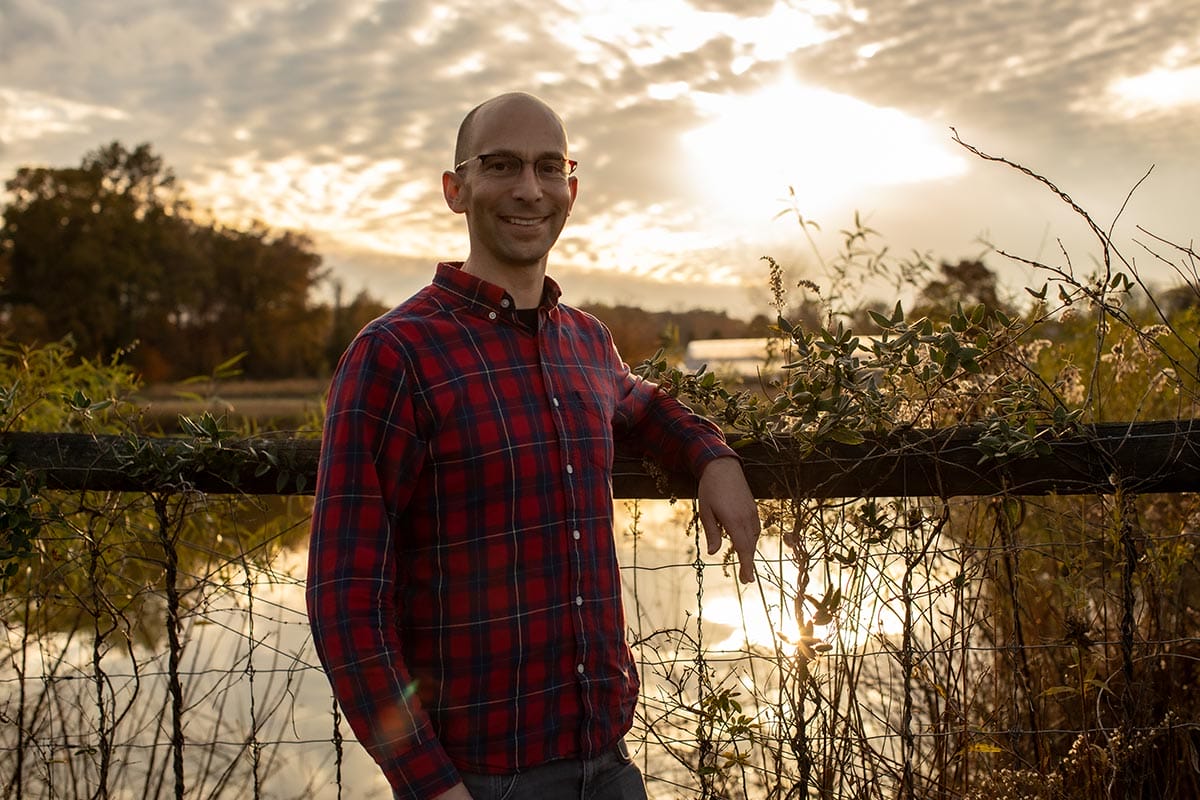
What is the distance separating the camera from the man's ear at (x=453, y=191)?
1.82 m

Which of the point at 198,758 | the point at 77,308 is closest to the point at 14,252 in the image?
the point at 77,308

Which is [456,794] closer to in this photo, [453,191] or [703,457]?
[703,457]

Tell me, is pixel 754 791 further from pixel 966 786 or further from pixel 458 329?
pixel 458 329

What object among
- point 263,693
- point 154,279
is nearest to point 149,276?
point 154,279

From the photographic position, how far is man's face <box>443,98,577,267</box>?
5.75 feet

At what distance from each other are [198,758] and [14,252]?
33330 mm

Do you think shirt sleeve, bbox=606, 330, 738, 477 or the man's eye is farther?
shirt sleeve, bbox=606, 330, 738, 477

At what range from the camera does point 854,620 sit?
238cm

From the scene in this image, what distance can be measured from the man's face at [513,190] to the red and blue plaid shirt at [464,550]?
0.09 metres

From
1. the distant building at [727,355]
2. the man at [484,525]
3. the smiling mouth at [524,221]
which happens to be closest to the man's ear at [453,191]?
the man at [484,525]

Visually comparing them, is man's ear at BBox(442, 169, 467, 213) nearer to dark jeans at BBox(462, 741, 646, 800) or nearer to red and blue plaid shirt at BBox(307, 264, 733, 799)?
red and blue plaid shirt at BBox(307, 264, 733, 799)

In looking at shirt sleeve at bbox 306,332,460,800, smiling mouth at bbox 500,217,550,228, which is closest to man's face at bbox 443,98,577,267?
smiling mouth at bbox 500,217,550,228

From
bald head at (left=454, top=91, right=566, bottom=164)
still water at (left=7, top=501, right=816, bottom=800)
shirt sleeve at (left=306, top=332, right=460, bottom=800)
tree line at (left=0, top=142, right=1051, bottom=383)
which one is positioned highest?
tree line at (left=0, top=142, right=1051, bottom=383)

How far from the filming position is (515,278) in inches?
70.6
